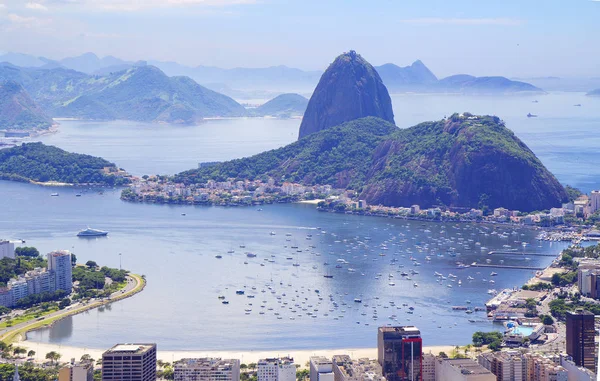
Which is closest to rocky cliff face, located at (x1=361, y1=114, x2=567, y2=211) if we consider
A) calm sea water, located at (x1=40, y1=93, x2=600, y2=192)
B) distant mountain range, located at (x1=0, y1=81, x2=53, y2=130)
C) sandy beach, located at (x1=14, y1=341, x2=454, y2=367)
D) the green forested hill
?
the green forested hill

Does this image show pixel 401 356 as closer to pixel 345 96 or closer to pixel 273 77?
pixel 345 96

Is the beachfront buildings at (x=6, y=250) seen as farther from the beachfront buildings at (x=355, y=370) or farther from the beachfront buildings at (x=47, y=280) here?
the beachfront buildings at (x=355, y=370)

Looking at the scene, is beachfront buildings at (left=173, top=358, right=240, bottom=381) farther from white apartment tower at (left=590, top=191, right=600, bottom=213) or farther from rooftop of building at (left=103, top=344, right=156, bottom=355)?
white apartment tower at (left=590, top=191, right=600, bottom=213)

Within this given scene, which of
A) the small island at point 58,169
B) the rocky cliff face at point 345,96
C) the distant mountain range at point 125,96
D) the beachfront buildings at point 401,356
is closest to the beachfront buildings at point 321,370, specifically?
the beachfront buildings at point 401,356

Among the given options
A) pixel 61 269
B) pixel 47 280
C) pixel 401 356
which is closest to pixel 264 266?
pixel 61 269

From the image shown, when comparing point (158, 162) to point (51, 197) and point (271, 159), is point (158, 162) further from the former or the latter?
point (51, 197)

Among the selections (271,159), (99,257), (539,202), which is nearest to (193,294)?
(99,257)
